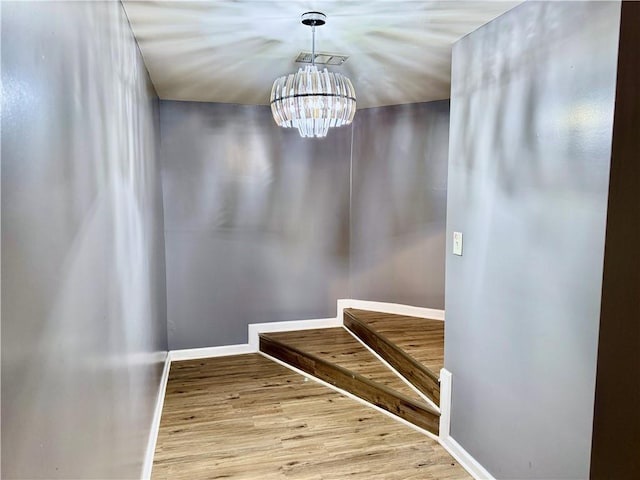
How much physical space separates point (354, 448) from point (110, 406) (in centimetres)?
154

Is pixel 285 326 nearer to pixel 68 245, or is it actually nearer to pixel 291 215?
pixel 291 215

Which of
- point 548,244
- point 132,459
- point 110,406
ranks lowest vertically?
point 132,459

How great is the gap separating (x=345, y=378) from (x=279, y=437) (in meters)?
0.71

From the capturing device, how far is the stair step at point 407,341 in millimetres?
2836

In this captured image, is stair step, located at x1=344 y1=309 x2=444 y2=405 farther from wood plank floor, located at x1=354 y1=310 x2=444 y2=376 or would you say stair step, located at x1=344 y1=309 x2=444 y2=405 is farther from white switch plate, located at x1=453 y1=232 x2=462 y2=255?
white switch plate, located at x1=453 y1=232 x2=462 y2=255

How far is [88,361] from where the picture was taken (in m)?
1.18

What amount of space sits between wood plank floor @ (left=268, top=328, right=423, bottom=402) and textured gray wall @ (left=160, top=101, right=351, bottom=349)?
0.22 meters

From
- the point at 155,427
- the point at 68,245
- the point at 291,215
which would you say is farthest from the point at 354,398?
the point at 68,245

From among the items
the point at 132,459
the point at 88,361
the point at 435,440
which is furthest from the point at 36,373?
the point at 435,440

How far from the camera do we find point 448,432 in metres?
2.53

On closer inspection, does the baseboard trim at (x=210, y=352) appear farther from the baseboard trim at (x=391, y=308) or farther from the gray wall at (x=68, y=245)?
the gray wall at (x=68, y=245)

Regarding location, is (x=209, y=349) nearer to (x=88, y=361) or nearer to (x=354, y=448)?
(x=354, y=448)

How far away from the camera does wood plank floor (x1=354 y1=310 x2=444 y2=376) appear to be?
3.01m

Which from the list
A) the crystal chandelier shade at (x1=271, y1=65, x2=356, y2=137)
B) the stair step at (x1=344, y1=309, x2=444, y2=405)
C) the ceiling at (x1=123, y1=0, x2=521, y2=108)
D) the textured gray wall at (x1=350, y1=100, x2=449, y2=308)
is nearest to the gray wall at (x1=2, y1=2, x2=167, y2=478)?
the ceiling at (x1=123, y1=0, x2=521, y2=108)
